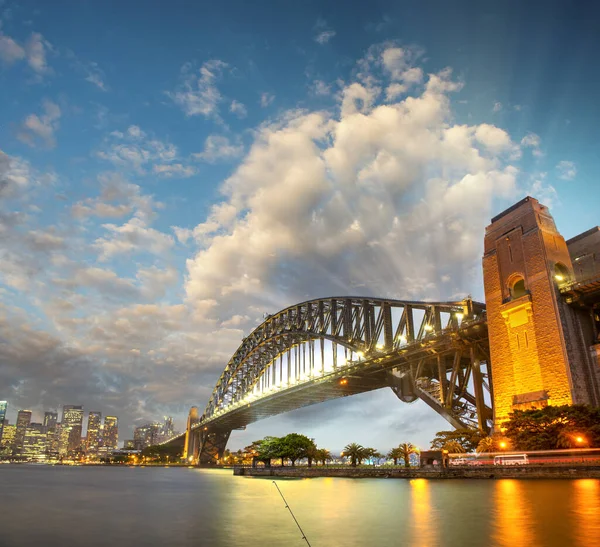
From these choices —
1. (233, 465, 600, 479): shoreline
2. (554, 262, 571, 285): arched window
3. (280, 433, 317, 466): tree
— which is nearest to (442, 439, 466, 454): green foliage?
(233, 465, 600, 479): shoreline

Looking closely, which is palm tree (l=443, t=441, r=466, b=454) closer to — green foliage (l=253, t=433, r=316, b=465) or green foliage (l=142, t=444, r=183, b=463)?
green foliage (l=253, t=433, r=316, b=465)

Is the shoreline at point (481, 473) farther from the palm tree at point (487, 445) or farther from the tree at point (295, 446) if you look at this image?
the tree at point (295, 446)

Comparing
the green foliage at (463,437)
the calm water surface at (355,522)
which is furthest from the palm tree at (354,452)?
the calm water surface at (355,522)

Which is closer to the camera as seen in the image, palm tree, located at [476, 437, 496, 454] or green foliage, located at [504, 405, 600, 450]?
green foliage, located at [504, 405, 600, 450]

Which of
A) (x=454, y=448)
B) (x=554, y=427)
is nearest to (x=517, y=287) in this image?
(x=554, y=427)

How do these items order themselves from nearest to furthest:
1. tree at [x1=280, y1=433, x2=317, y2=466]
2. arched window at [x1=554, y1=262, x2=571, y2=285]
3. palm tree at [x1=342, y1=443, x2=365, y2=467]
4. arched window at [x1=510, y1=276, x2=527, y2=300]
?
arched window at [x1=554, y1=262, x2=571, y2=285] → arched window at [x1=510, y1=276, x2=527, y2=300] → palm tree at [x1=342, y1=443, x2=365, y2=467] → tree at [x1=280, y1=433, x2=317, y2=466]

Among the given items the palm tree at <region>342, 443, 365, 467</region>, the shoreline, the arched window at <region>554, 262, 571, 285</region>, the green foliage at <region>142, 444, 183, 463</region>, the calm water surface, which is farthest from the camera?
the green foliage at <region>142, 444, 183, 463</region>

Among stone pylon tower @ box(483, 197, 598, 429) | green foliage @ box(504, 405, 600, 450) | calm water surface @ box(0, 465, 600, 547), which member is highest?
stone pylon tower @ box(483, 197, 598, 429)
